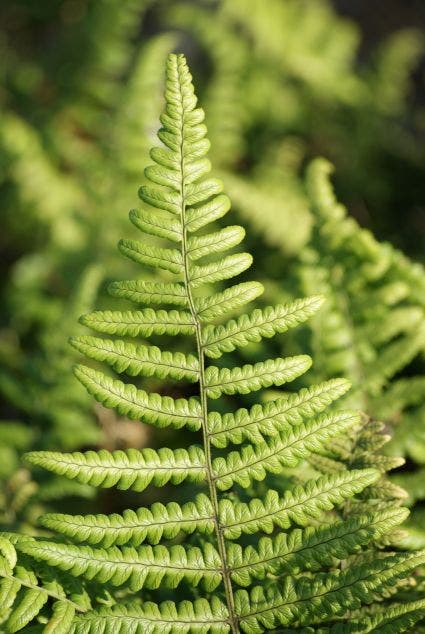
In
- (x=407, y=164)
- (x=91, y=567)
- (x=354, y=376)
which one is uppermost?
(x=407, y=164)

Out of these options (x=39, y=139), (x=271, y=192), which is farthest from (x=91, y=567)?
(x=39, y=139)

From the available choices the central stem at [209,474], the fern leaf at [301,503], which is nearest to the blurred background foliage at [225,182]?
the fern leaf at [301,503]

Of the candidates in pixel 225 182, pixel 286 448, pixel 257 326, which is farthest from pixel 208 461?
pixel 225 182

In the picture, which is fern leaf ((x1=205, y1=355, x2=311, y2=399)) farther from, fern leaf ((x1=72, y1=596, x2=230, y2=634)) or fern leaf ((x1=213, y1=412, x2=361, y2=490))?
fern leaf ((x1=72, y1=596, x2=230, y2=634))

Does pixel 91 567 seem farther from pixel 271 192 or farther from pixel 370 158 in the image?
pixel 370 158

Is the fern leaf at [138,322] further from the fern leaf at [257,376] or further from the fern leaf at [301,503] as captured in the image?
the fern leaf at [301,503]

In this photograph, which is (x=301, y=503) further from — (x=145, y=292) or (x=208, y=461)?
(x=145, y=292)
